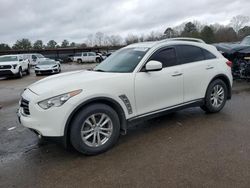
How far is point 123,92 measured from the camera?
14.9 ft

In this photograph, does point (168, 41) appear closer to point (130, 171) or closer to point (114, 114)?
point (114, 114)

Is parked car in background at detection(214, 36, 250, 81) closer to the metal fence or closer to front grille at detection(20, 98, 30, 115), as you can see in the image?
front grille at detection(20, 98, 30, 115)

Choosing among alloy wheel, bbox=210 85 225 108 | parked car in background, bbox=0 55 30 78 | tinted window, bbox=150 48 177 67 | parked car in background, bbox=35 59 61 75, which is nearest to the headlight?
tinted window, bbox=150 48 177 67

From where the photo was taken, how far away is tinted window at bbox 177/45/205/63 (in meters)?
5.56

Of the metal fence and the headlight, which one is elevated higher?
the metal fence

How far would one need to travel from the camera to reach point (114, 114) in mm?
4414

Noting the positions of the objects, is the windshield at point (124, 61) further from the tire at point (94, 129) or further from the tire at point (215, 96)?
the tire at point (215, 96)

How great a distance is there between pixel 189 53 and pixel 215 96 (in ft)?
4.00

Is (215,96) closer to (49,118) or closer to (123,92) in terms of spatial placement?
(123,92)

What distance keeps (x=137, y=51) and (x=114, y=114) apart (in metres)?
1.52

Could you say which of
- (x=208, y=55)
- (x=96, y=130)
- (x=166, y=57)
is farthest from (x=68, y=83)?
(x=208, y=55)

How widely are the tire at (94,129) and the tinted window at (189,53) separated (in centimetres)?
205

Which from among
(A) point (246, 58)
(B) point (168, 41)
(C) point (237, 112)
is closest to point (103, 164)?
(B) point (168, 41)

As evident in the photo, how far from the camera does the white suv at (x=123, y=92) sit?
13.2 ft
